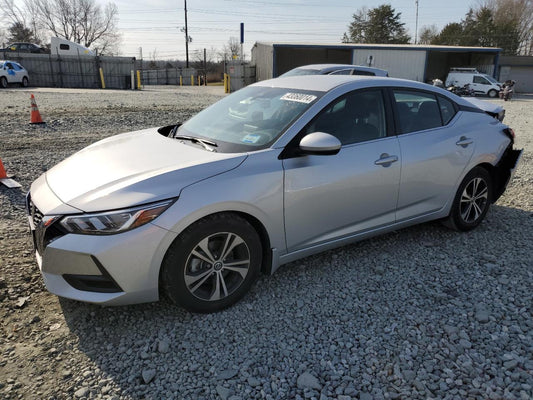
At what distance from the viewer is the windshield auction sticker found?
11.4 ft

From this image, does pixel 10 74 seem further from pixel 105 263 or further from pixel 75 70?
pixel 105 263

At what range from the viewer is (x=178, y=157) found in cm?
312

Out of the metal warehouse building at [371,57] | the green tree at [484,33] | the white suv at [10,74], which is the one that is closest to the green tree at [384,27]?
the green tree at [484,33]

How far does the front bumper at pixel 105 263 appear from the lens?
2547mm

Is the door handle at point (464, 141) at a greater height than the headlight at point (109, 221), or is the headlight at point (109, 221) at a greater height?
the door handle at point (464, 141)

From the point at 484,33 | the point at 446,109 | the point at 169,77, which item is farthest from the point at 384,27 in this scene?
the point at 446,109

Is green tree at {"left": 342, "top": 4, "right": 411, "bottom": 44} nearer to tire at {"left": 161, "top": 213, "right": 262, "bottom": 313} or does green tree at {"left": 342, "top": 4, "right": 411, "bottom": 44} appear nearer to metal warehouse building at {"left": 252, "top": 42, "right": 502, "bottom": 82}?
metal warehouse building at {"left": 252, "top": 42, "right": 502, "bottom": 82}

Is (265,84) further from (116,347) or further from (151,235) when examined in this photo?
(116,347)

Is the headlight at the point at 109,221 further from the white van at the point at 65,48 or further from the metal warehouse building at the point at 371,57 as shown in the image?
the white van at the point at 65,48

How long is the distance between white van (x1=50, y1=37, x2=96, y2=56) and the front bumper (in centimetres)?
3720

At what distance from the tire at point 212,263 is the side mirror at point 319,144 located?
2.28 feet

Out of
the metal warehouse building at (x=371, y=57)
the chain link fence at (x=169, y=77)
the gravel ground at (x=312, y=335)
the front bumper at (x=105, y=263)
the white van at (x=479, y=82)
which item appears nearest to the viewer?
the gravel ground at (x=312, y=335)

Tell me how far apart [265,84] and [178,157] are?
1.45 metres

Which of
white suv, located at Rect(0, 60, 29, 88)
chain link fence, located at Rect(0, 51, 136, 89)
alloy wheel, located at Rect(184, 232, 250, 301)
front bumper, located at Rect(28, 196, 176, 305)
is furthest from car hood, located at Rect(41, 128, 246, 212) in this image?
chain link fence, located at Rect(0, 51, 136, 89)
